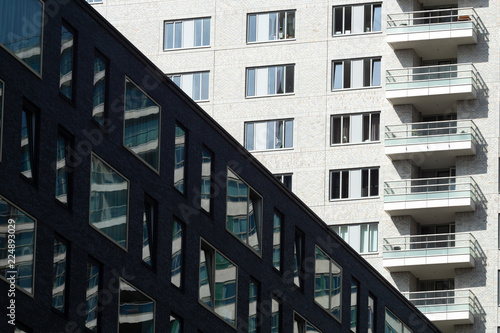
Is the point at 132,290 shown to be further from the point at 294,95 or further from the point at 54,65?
the point at 294,95

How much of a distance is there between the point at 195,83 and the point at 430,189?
17435 mm

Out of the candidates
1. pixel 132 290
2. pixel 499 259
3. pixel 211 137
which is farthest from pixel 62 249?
pixel 499 259

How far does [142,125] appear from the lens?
1834 inches

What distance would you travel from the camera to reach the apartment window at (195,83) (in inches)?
3617

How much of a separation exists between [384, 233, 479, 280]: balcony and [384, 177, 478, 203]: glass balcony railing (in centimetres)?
242

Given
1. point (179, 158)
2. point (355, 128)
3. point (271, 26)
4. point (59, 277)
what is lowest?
point (59, 277)

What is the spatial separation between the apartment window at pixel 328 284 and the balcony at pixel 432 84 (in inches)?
1148

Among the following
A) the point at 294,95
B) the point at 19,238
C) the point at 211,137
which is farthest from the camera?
the point at 294,95

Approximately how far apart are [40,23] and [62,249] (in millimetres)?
6713

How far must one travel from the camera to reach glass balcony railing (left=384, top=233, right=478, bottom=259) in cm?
8444

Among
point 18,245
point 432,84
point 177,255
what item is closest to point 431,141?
point 432,84

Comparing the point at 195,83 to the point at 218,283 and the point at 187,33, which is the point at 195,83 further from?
the point at 218,283

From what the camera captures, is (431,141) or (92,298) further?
(431,141)

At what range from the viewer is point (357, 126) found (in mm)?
88438
